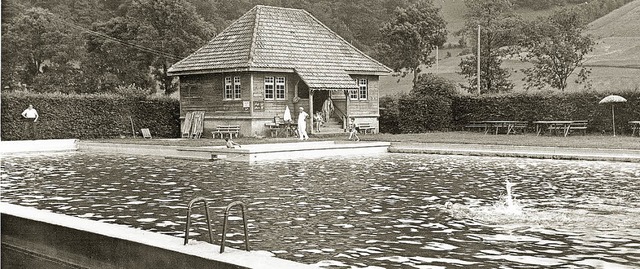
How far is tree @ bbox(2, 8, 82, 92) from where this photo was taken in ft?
197

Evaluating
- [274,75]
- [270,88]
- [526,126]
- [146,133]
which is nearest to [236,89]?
[270,88]

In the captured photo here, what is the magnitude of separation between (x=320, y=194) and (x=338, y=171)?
576cm

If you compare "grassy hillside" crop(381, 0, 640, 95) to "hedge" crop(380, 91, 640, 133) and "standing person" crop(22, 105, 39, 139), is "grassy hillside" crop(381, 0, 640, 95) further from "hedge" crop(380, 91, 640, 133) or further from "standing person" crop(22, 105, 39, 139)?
"standing person" crop(22, 105, 39, 139)

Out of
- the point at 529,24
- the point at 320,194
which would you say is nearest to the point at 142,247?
the point at 320,194

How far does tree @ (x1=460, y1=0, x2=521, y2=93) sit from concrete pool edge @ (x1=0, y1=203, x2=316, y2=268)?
1965 inches

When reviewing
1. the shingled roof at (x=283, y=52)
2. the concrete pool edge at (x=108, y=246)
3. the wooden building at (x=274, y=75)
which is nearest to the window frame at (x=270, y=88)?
the wooden building at (x=274, y=75)

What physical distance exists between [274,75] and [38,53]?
97.9ft

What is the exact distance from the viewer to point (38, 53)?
61500 millimetres

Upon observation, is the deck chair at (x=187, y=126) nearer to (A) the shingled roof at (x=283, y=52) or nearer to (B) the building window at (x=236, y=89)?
(A) the shingled roof at (x=283, y=52)

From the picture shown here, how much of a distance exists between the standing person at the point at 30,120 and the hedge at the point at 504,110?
1925 cm

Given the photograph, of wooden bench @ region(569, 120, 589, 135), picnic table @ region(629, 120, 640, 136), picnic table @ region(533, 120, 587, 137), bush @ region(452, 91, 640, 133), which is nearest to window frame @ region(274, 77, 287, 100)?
bush @ region(452, 91, 640, 133)

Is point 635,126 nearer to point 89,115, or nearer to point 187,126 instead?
point 187,126

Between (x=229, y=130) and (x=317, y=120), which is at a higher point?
(x=317, y=120)

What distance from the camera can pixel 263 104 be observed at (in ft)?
128
